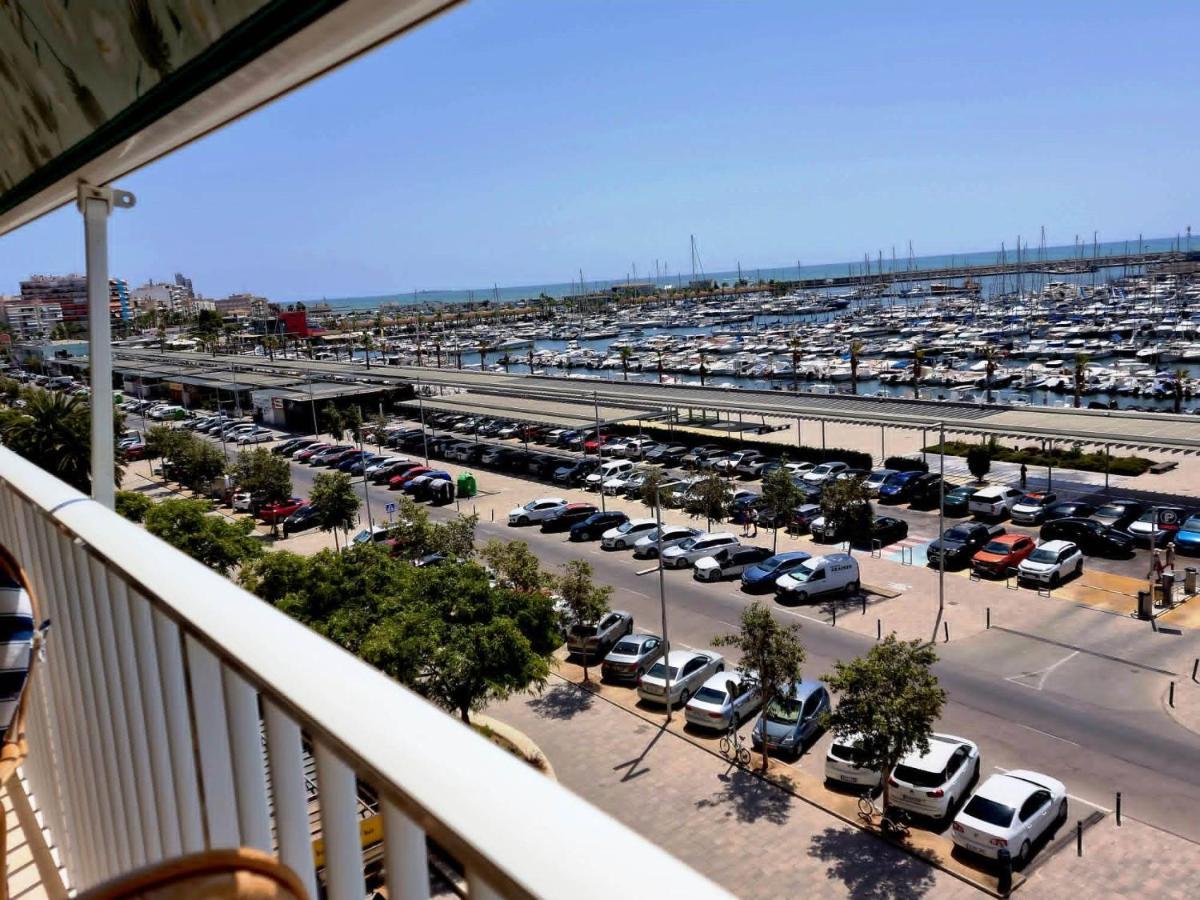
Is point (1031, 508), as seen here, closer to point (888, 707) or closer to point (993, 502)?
point (993, 502)

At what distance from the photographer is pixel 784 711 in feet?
33.6

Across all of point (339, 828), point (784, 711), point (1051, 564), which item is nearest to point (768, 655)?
point (784, 711)

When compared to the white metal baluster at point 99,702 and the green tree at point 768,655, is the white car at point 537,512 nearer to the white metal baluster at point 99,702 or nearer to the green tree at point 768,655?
the green tree at point 768,655

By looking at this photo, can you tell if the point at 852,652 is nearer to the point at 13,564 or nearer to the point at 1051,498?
the point at 1051,498

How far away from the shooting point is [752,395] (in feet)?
83.0

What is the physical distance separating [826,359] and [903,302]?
54.6m

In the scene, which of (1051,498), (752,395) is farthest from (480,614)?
(752,395)

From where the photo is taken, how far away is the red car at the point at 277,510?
20.9 meters

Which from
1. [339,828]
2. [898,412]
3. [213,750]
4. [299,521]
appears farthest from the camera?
[299,521]

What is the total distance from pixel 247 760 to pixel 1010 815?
8314mm

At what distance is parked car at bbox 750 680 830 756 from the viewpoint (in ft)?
32.7

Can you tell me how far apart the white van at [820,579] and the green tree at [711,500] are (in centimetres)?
327

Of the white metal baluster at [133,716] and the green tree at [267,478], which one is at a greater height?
the white metal baluster at [133,716]

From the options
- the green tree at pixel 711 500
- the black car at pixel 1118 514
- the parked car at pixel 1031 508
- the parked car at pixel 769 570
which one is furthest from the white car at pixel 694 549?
the black car at pixel 1118 514
